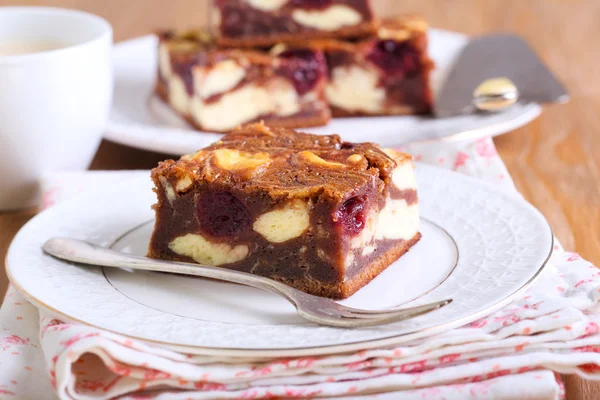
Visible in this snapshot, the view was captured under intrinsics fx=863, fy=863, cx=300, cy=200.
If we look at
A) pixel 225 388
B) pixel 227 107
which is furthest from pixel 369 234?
pixel 227 107

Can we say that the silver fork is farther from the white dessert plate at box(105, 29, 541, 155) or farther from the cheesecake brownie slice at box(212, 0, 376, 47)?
the cheesecake brownie slice at box(212, 0, 376, 47)

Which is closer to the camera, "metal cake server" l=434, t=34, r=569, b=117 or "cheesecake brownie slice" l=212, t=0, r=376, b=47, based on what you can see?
"metal cake server" l=434, t=34, r=569, b=117

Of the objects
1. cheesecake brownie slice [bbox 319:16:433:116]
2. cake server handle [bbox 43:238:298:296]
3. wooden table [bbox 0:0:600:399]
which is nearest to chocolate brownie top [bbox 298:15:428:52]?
cheesecake brownie slice [bbox 319:16:433:116]

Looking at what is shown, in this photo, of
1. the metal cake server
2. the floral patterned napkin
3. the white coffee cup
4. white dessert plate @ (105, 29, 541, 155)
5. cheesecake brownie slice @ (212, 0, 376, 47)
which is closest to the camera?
the floral patterned napkin

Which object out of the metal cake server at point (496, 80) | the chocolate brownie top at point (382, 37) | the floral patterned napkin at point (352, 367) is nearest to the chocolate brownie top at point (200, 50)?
the chocolate brownie top at point (382, 37)

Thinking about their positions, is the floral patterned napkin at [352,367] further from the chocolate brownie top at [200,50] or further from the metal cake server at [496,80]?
the chocolate brownie top at [200,50]

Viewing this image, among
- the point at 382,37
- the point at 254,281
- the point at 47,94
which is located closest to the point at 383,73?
the point at 382,37

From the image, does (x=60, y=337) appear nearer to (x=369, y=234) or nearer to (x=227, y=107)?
(x=369, y=234)

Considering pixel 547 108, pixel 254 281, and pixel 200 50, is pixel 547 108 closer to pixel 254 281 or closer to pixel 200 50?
pixel 200 50
